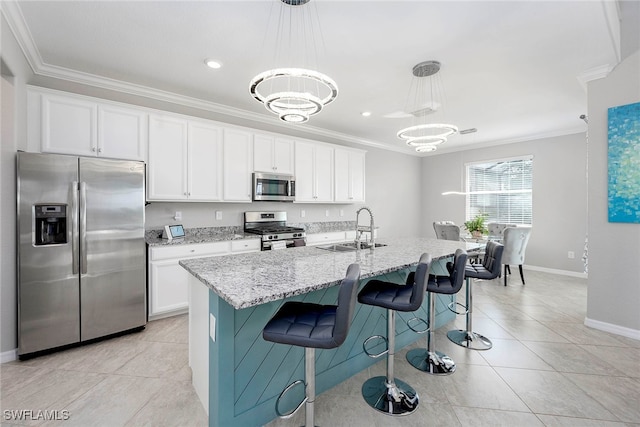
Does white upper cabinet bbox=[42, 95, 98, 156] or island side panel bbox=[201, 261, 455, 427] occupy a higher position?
white upper cabinet bbox=[42, 95, 98, 156]

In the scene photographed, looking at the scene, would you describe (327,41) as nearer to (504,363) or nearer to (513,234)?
(504,363)

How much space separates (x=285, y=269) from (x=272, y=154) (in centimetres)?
285

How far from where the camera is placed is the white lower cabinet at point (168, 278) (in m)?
3.07

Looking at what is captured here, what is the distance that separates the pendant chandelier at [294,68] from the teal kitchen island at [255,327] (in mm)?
1191

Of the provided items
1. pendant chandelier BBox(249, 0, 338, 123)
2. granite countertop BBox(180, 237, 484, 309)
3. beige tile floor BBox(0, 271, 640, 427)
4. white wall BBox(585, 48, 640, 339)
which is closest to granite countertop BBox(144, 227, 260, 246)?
beige tile floor BBox(0, 271, 640, 427)

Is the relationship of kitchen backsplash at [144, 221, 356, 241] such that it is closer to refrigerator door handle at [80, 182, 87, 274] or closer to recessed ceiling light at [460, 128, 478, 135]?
refrigerator door handle at [80, 182, 87, 274]

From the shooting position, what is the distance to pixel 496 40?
7.96 ft

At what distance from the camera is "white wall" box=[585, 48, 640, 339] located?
108 inches

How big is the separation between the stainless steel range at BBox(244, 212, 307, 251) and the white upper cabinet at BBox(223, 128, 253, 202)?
464 mm

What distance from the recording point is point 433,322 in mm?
2293

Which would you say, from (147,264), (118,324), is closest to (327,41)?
(147,264)

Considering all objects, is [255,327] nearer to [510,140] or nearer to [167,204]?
[167,204]

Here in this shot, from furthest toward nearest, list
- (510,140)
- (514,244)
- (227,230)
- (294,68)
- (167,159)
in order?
(510,140) → (514,244) → (227,230) → (167,159) → (294,68)

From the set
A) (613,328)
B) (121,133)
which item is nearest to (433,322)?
(613,328)
